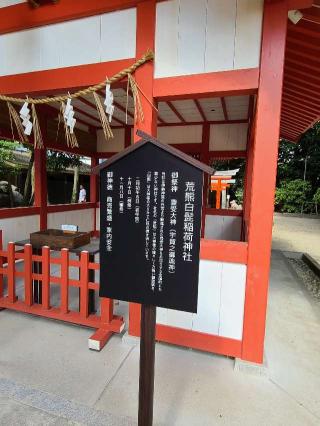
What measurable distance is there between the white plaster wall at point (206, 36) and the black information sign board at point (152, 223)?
148 cm

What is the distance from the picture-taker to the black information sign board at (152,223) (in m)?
1.46

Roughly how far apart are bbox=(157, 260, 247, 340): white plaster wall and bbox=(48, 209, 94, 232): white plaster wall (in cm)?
493

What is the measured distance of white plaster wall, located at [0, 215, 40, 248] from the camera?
5.18 meters

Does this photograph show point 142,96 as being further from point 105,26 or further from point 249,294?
point 249,294

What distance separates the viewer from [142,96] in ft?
8.68

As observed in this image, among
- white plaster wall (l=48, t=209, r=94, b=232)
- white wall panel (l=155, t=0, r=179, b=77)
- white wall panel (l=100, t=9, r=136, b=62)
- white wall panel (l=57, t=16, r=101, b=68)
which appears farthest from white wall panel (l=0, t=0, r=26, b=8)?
white plaster wall (l=48, t=209, r=94, b=232)

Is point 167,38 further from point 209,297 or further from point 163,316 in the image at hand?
point 163,316

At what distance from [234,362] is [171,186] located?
2.06 m

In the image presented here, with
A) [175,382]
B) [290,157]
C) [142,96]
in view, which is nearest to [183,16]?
[142,96]

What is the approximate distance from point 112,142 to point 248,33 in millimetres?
6131

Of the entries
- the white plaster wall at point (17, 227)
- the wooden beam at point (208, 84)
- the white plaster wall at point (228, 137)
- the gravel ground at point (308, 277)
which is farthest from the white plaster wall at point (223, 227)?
the wooden beam at point (208, 84)

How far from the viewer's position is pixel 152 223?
4.99 ft

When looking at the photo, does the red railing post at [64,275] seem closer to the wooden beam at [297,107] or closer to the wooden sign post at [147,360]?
the wooden sign post at [147,360]

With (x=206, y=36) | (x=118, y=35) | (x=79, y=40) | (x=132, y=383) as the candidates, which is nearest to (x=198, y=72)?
(x=206, y=36)
